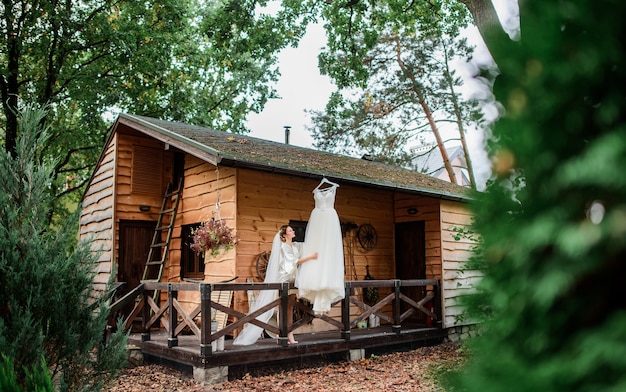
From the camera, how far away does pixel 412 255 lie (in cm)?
1284

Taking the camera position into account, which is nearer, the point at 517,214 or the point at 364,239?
the point at 517,214

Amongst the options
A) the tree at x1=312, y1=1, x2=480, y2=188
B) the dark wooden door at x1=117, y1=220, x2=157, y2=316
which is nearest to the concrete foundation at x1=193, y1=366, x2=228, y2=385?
the dark wooden door at x1=117, y1=220, x2=157, y2=316

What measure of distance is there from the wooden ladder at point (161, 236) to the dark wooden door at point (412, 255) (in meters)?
5.54

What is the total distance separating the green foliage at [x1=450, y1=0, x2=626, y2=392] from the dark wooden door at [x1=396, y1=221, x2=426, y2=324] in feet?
37.9

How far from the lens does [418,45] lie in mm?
23109

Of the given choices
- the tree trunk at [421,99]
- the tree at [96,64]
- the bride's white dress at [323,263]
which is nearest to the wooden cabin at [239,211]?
the bride's white dress at [323,263]

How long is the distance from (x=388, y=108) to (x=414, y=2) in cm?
1139

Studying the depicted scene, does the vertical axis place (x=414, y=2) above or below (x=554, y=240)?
above

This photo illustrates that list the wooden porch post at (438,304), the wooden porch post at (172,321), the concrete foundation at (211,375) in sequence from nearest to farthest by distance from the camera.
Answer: the concrete foundation at (211,375) → the wooden porch post at (172,321) → the wooden porch post at (438,304)

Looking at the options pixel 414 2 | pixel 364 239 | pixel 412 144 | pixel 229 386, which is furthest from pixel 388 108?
pixel 229 386

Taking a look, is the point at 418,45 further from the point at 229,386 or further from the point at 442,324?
the point at 229,386

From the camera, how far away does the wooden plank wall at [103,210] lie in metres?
11.8

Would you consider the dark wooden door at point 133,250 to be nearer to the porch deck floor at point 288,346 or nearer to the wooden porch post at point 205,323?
the porch deck floor at point 288,346

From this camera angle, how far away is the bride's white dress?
8.70m
